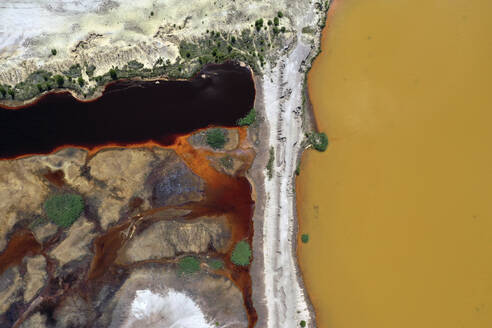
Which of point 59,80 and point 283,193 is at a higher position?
point 59,80

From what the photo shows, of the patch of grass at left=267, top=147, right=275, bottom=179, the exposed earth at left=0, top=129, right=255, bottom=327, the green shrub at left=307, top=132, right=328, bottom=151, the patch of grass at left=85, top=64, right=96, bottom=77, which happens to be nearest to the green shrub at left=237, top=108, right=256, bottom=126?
the exposed earth at left=0, top=129, right=255, bottom=327

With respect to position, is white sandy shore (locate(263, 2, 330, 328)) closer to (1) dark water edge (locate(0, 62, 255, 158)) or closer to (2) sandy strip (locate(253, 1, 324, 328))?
(2) sandy strip (locate(253, 1, 324, 328))

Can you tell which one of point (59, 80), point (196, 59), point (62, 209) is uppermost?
point (196, 59)

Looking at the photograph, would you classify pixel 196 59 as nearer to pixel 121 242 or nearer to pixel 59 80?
pixel 59 80

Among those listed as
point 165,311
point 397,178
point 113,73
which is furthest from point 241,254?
point 113,73

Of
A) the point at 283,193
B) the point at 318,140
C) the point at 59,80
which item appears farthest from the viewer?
the point at 318,140

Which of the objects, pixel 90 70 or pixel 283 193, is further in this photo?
pixel 283 193

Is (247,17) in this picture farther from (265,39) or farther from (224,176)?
(224,176)

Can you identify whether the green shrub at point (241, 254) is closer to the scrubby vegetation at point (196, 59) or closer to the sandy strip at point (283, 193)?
the sandy strip at point (283, 193)

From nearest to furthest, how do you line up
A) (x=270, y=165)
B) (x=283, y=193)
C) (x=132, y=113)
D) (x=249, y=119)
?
(x=132, y=113) < (x=249, y=119) < (x=270, y=165) < (x=283, y=193)
